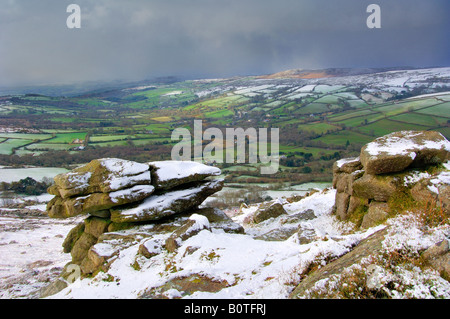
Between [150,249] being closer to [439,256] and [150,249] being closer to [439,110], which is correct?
[439,256]

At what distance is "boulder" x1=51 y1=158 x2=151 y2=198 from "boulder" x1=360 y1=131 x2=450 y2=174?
12435mm

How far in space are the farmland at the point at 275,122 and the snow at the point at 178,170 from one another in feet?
126

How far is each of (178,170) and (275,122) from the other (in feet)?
306

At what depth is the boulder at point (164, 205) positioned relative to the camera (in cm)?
1530

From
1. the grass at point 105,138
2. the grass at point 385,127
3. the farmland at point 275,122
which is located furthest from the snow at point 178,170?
the grass at point 105,138

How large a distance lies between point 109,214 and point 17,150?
262ft

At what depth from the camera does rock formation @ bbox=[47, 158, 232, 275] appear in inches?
600

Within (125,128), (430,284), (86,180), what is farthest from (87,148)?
(430,284)

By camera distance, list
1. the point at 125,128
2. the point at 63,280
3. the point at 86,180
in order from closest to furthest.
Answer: the point at 63,280 < the point at 86,180 < the point at 125,128

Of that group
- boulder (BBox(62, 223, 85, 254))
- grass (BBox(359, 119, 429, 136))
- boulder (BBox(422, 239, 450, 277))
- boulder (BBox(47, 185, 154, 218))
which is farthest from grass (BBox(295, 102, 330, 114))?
boulder (BBox(422, 239, 450, 277))

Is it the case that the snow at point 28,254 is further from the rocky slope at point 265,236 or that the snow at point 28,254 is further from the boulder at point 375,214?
the boulder at point 375,214

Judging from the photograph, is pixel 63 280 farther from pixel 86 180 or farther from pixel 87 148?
pixel 87 148

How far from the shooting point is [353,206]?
48.5ft
